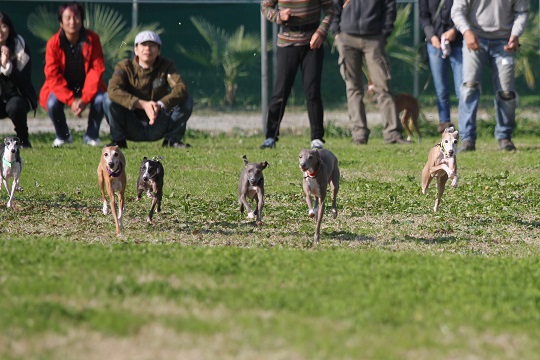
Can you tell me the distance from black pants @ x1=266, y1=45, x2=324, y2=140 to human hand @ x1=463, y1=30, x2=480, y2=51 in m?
1.84

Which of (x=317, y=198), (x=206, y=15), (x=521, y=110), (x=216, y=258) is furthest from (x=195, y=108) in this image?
(x=216, y=258)

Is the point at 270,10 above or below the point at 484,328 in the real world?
above

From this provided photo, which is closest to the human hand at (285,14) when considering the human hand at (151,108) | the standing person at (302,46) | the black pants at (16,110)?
the standing person at (302,46)

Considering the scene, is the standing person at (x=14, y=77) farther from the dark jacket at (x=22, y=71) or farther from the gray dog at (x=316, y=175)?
the gray dog at (x=316, y=175)

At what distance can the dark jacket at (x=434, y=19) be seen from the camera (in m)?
15.6

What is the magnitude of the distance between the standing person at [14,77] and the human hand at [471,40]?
5.63 metres

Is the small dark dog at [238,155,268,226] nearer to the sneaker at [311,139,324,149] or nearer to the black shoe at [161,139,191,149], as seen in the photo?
the sneaker at [311,139,324,149]

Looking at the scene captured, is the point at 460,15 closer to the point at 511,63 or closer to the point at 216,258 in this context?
the point at 511,63

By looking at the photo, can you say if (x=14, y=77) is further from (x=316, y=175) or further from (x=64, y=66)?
(x=316, y=175)

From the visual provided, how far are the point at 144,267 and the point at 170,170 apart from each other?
242 inches

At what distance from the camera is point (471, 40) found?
47.1ft

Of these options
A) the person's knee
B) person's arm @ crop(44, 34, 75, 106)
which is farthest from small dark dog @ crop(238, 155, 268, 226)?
person's arm @ crop(44, 34, 75, 106)

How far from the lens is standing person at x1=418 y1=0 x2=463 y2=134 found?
604 inches

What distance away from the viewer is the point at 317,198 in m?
8.47
